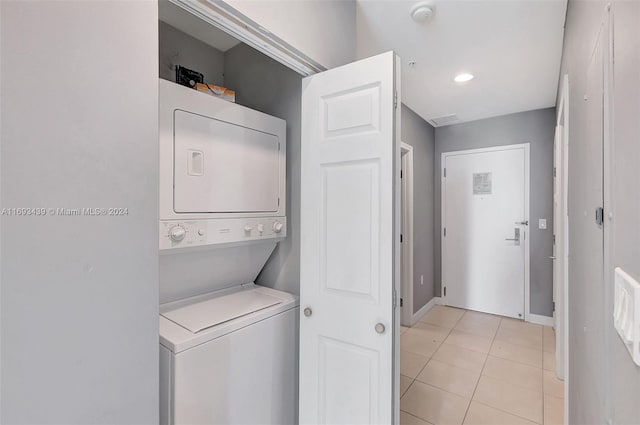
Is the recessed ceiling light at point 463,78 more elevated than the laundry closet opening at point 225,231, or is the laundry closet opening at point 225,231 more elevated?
the recessed ceiling light at point 463,78

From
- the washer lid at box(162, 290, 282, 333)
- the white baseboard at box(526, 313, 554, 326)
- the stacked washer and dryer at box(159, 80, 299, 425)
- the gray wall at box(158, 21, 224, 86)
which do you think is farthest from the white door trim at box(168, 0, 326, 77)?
the white baseboard at box(526, 313, 554, 326)

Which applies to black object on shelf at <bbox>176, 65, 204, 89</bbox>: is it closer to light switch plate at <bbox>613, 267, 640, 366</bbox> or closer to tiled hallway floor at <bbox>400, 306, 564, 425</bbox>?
light switch plate at <bbox>613, 267, 640, 366</bbox>

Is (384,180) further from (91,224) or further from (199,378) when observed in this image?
Answer: (199,378)

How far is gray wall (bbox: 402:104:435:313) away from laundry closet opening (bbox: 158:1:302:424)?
1.92 m

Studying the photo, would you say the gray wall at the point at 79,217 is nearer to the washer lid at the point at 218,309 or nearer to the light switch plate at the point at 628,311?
the washer lid at the point at 218,309

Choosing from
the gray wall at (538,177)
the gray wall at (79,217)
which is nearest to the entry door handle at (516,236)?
the gray wall at (538,177)

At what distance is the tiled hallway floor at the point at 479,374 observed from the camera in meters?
1.91

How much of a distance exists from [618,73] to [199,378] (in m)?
1.59

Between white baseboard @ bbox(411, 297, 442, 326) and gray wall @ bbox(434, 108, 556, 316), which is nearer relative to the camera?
gray wall @ bbox(434, 108, 556, 316)

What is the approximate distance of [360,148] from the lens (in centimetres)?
128

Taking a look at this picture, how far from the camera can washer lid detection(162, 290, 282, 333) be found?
50.6 inches

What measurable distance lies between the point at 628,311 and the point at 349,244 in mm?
917

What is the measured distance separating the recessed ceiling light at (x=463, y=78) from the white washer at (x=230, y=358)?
89.7 inches

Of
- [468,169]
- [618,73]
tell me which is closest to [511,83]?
[468,169]
